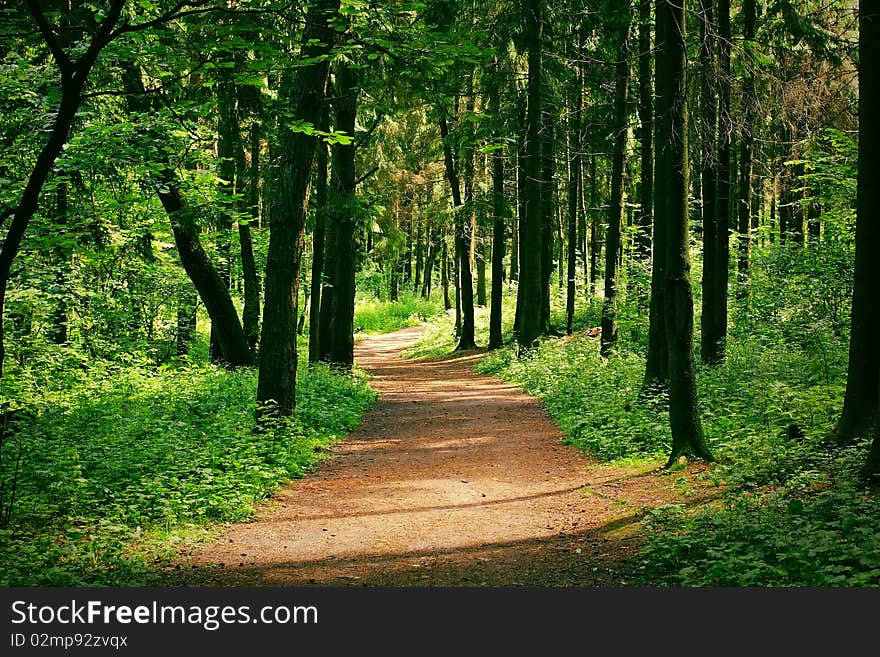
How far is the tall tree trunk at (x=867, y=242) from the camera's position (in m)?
6.76

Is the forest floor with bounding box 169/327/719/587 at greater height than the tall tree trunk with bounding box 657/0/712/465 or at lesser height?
lesser

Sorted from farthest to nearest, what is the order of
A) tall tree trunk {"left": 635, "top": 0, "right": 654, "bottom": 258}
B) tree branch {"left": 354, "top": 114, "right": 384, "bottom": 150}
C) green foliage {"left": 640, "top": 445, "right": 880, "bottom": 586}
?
1. tree branch {"left": 354, "top": 114, "right": 384, "bottom": 150}
2. tall tree trunk {"left": 635, "top": 0, "right": 654, "bottom": 258}
3. green foliage {"left": 640, "top": 445, "right": 880, "bottom": 586}

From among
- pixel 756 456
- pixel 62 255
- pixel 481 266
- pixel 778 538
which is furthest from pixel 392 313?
pixel 778 538

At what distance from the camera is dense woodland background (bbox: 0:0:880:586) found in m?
5.95

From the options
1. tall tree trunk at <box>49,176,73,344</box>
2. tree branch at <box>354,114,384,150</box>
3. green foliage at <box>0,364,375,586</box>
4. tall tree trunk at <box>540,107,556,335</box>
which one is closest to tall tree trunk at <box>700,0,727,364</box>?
tall tree trunk at <box>540,107,556,335</box>

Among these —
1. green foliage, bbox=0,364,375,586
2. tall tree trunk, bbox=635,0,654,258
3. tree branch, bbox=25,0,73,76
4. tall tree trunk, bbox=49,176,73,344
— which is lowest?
green foliage, bbox=0,364,375,586

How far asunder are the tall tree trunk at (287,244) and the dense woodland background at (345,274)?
41 mm

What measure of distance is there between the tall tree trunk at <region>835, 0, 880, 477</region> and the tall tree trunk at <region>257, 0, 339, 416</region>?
694cm

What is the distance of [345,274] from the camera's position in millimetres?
18062

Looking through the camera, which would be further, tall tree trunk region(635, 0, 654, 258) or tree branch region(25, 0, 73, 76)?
tall tree trunk region(635, 0, 654, 258)

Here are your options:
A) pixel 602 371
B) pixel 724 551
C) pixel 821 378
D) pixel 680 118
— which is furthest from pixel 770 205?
pixel 724 551

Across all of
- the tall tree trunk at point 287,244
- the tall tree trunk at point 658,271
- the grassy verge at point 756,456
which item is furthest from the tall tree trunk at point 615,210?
the tall tree trunk at point 287,244

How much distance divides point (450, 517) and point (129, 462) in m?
3.88

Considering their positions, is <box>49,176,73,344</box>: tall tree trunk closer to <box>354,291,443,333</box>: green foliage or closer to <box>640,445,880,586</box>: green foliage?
<box>640,445,880,586</box>: green foliage
